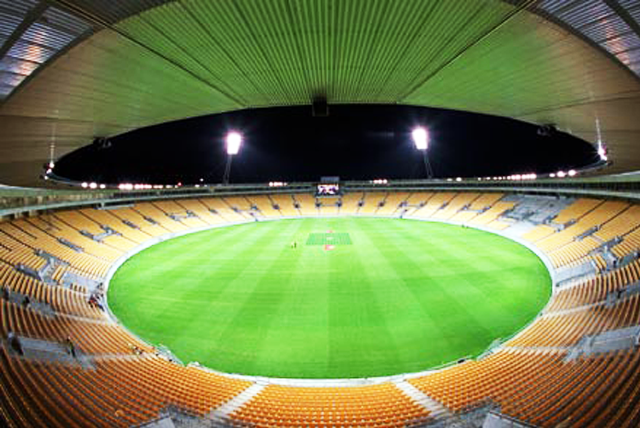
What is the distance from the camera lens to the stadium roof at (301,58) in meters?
8.30

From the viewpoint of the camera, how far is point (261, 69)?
13945 mm

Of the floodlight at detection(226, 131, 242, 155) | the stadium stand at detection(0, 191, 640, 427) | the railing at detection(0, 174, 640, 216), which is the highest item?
the floodlight at detection(226, 131, 242, 155)


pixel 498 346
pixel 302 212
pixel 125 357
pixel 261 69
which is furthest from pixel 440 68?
pixel 302 212

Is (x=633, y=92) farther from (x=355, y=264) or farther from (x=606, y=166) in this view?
(x=606, y=166)

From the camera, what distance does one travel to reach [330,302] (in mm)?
16875

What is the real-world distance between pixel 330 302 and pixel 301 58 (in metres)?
11.4

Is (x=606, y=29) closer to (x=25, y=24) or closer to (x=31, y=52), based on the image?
(x=25, y=24)

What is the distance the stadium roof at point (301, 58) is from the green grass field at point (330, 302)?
958 cm

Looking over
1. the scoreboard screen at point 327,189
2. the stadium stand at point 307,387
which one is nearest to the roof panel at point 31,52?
the stadium stand at point 307,387

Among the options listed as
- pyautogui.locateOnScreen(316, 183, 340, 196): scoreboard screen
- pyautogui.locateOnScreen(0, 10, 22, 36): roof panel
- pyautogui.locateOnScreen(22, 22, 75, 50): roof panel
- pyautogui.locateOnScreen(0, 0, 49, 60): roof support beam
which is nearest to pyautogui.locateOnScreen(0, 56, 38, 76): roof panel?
pyautogui.locateOnScreen(0, 0, 49, 60): roof support beam

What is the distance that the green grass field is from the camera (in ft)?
40.2

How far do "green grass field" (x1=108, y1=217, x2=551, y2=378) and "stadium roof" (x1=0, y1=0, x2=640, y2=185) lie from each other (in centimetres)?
958

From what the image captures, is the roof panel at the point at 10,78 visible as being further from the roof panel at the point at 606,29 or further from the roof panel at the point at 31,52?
the roof panel at the point at 606,29

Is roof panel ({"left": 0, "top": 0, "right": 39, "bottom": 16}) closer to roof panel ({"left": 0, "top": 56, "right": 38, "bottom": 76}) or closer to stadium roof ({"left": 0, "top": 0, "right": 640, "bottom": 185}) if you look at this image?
stadium roof ({"left": 0, "top": 0, "right": 640, "bottom": 185})
